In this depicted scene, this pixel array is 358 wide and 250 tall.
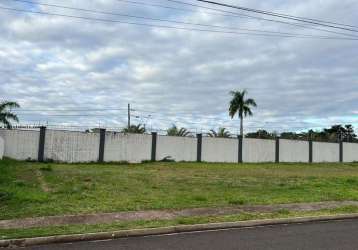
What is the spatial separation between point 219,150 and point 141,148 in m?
8.57

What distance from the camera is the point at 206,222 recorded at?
11.5 m

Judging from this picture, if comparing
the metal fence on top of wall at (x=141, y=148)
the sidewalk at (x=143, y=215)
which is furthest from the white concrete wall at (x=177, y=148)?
the sidewalk at (x=143, y=215)

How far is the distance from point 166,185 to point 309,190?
5673mm

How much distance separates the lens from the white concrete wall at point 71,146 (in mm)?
36750

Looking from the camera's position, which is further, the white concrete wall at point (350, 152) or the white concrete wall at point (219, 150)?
the white concrete wall at point (350, 152)

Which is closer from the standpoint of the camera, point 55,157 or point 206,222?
point 206,222

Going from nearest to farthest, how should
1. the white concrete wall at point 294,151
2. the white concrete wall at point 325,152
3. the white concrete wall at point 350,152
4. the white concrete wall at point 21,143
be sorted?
the white concrete wall at point 21,143, the white concrete wall at point 294,151, the white concrete wall at point 325,152, the white concrete wall at point 350,152

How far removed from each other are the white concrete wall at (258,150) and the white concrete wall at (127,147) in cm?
1111

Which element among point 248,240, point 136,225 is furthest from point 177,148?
point 248,240

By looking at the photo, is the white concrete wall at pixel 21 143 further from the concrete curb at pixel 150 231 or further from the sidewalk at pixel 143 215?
the concrete curb at pixel 150 231

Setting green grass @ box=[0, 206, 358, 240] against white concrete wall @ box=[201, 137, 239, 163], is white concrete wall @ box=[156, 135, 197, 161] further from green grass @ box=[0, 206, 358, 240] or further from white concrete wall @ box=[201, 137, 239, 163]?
green grass @ box=[0, 206, 358, 240]

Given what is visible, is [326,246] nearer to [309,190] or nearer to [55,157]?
[309,190]

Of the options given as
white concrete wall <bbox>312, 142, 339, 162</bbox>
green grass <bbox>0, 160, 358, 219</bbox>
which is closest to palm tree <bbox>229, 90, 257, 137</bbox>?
white concrete wall <bbox>312, 142, 339, 162</bbox>

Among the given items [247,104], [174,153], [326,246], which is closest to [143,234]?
[326,246]
